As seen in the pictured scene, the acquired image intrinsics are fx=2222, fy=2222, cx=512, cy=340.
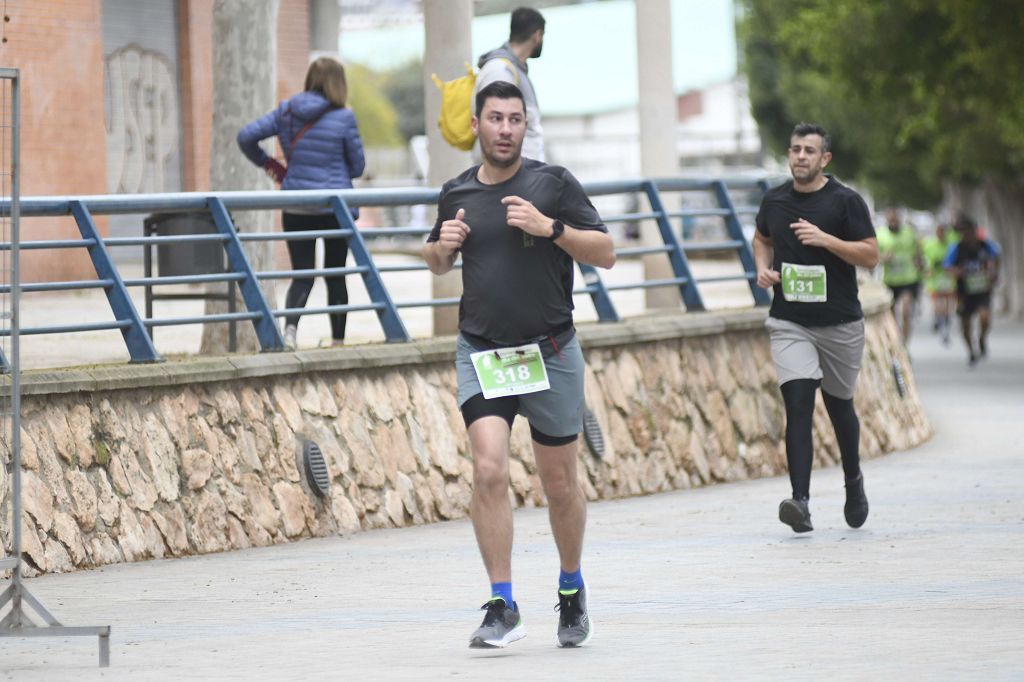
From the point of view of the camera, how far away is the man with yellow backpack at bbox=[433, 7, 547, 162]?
12.4 meters

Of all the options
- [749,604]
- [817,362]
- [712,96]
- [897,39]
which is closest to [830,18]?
[897,39]

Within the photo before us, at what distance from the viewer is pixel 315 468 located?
11.3m

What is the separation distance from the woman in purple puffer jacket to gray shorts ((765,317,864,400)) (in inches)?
119

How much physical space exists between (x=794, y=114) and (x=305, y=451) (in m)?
48.5

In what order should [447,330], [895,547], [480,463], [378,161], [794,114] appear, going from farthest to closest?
[794,114] → [378,161] → [447,330] → [895,547] → [480,463]

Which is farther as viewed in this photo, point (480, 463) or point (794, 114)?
point (794, 114)

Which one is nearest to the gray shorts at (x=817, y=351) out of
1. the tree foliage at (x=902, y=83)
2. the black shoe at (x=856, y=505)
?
the black shoe at (x=856, y=505)

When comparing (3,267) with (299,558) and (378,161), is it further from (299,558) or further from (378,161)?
(378,161)

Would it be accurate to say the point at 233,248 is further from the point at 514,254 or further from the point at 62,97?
the point at 62,97

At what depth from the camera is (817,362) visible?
10930 mm

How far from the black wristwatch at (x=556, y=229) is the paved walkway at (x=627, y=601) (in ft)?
4.50

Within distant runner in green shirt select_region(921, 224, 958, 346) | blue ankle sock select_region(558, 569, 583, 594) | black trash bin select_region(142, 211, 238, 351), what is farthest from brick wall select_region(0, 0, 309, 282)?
distant runner in green shirt select_region(921, 224, 958, 346)

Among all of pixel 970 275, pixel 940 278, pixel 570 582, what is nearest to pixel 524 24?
pixel 570 582

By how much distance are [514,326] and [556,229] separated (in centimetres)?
38
